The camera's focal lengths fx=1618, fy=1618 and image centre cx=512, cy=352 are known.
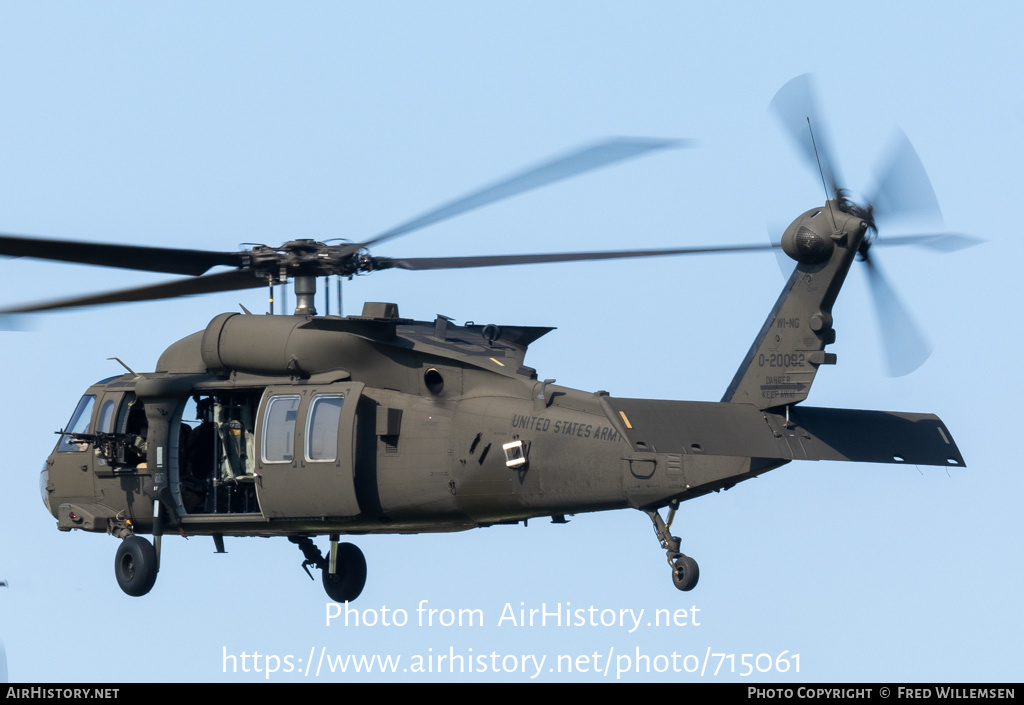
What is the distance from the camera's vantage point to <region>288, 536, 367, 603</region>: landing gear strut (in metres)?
23.9

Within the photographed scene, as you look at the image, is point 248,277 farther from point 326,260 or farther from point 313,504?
point 313,504

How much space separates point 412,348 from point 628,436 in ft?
13.5

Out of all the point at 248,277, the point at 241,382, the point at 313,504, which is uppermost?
the point at 248,277

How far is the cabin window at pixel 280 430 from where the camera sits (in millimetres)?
20906

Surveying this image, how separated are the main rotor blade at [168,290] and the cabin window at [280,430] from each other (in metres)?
1.83

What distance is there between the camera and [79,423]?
77.0 feet

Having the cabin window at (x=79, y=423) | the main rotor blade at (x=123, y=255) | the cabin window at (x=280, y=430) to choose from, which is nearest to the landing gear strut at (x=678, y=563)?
the cabin window at (x=280, y=430)

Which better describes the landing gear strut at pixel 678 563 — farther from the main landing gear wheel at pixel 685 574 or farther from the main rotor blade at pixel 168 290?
the main rotor blade at pixel 168 290

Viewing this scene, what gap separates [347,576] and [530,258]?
6581 mm

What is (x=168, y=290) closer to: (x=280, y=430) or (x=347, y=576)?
(x=280, y=430)

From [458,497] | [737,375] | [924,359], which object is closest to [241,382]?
[458,497]

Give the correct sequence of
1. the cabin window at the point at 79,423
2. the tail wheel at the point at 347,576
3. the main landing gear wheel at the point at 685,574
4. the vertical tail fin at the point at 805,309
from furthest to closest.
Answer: the tail wheel at the point at 347,576 < the cabin window at the point at 79,423 < the vertical tail fin at the point at 805,309 < the main landing gear wheel at the point at 685,574

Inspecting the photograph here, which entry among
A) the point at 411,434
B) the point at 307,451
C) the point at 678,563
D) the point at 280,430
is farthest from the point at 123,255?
the point at 678,563

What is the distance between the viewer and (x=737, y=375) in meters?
19.4
